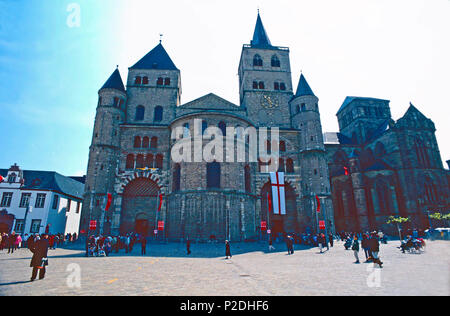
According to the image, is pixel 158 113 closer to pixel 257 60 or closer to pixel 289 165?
pixel 257 60

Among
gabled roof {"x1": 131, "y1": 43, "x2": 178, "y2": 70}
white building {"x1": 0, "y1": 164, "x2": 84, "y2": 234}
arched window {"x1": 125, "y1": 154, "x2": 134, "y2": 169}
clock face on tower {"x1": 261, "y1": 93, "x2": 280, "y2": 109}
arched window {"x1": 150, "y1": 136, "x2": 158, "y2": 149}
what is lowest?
white building {"x1": 0, "y1": 164, "x2": 84, "y2": 234}

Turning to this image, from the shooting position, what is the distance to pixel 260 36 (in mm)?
46344

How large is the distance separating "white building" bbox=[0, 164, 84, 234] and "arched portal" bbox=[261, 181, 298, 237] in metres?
28.6

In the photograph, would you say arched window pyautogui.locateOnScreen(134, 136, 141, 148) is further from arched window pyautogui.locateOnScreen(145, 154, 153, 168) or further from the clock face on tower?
the clock face on tower

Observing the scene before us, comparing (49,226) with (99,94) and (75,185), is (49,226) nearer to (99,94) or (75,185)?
(75,185)

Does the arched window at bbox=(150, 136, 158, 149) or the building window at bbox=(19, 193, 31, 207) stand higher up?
the arched window at bbox=(150, 136, 158, 149)

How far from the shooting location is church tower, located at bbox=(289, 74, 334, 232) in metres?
31.2

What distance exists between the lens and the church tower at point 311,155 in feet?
102

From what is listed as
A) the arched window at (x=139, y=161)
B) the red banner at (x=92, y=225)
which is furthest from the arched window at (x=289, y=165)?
the red banner at (x=92, y=225)

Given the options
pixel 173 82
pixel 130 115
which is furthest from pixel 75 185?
pixel 173 82

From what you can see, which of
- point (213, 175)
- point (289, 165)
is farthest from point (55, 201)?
point (289, 165)

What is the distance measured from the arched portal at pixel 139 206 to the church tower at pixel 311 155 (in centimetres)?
2025

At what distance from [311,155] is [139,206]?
→ 2431 centimetres

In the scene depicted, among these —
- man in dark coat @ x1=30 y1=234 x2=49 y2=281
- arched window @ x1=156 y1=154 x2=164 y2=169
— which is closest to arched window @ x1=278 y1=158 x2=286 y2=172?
arched window @ x1=156 y1=154 x2=164 y2=169
